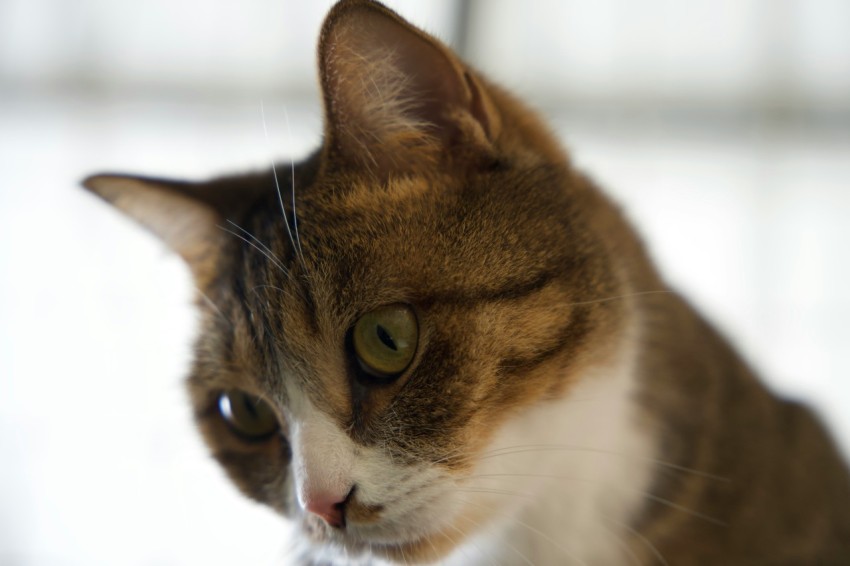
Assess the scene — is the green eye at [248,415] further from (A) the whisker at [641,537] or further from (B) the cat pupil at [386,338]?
(A) the whisker at [641,537]

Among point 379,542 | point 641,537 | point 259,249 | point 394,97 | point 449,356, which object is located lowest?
point 641,537

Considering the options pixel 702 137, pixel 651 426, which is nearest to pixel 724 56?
pixel 702 137

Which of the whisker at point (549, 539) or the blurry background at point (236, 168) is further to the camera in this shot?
the blurry background at point (236, 168)

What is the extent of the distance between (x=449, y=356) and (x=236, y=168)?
852mm

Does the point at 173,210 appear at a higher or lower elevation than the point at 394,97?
lower

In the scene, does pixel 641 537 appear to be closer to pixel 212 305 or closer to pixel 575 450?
pixel 575 450

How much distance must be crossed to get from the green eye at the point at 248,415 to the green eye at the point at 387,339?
23 centimetres

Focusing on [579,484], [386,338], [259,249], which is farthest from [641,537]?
[259,249]

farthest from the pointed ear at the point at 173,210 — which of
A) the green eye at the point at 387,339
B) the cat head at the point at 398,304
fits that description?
the green eye at the point at 387,339

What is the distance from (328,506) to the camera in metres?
0.88

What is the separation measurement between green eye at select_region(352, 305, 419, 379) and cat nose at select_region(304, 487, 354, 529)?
0.15 metres

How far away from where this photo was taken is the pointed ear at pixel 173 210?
1.15 metres

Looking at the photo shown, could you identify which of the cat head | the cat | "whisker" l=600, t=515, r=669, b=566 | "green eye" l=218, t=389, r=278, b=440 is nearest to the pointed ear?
the cat

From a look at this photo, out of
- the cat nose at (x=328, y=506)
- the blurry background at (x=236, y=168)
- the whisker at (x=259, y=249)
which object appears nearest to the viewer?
the cat nose at (x=328, y=506)
